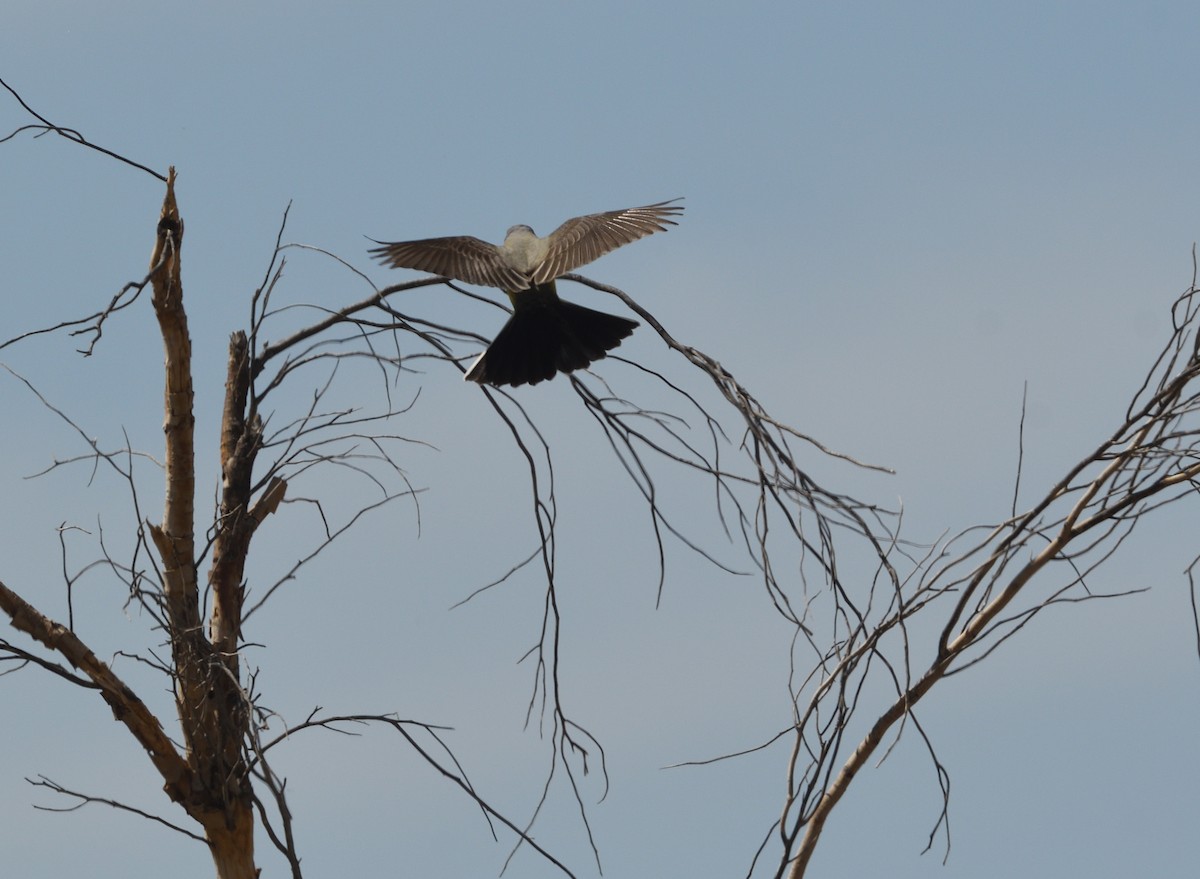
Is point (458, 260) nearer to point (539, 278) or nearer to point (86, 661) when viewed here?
point (539, 278)

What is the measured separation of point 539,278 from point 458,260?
0.29m

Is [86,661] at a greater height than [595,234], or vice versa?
[595,234]

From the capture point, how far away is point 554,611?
3633 mm

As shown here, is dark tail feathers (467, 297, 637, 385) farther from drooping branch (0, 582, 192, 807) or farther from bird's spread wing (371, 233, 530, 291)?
drooping branch (0, 582, 192, 807)

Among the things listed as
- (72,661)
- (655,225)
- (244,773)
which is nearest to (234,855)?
(244,773)

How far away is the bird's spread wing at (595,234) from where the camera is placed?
4156mm

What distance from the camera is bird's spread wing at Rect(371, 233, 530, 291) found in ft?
13.6

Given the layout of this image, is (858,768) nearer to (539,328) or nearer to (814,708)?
(814,708)

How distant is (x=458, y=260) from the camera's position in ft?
13.9

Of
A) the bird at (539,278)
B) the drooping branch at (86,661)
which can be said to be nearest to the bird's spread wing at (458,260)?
the bird at (539,278)

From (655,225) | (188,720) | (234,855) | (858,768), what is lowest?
(858,768)

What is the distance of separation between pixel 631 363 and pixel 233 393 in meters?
1.13

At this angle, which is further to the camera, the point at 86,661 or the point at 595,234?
the point at 595,234

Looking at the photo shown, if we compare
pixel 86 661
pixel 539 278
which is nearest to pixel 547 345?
pixel 539 278
